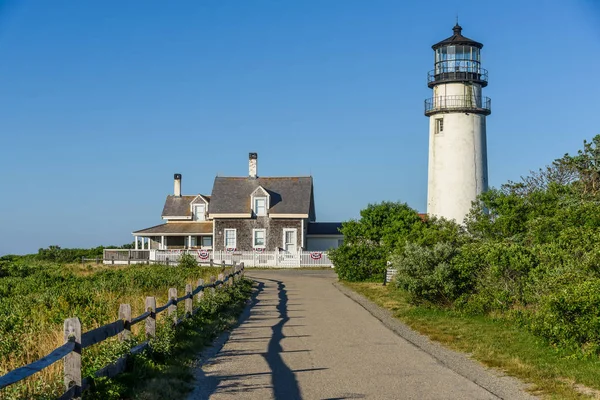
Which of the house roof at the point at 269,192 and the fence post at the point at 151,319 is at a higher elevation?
the house roof at the point at 269,192

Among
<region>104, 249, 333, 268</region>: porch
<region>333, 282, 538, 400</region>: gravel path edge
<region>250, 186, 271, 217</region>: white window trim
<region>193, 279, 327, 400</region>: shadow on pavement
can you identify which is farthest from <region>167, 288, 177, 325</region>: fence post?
<region>250, 186, 271, 217</region>: white window trim

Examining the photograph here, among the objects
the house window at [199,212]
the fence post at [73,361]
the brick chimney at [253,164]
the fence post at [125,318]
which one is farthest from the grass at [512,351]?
the house window at [199,212]

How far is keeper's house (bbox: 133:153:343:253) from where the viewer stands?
49.0 meters

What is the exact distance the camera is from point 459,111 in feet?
116

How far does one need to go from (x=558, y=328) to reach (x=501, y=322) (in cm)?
450

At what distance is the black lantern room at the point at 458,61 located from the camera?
115 feet

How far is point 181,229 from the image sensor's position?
169 feet

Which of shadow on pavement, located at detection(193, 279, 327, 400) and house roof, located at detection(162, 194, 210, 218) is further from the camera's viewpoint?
house roof, located at detection(162, 194, 210, 218)

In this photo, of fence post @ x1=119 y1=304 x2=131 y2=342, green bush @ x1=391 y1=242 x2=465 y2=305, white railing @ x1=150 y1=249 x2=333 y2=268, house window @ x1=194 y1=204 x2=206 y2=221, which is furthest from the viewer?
house window @ x1=194 y1=204 x2=206 y2=221

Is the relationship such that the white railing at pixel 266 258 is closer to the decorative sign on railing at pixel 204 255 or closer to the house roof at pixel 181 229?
the decorative sign on railing at pixel 204 255

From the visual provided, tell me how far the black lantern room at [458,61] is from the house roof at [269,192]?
16210 mm

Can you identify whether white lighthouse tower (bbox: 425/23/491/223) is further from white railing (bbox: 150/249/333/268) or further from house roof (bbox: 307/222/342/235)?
house roof (bbox: 307/222/342/235)

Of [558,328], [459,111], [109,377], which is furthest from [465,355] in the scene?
[459,111]

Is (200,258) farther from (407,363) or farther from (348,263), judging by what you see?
(407,363)
